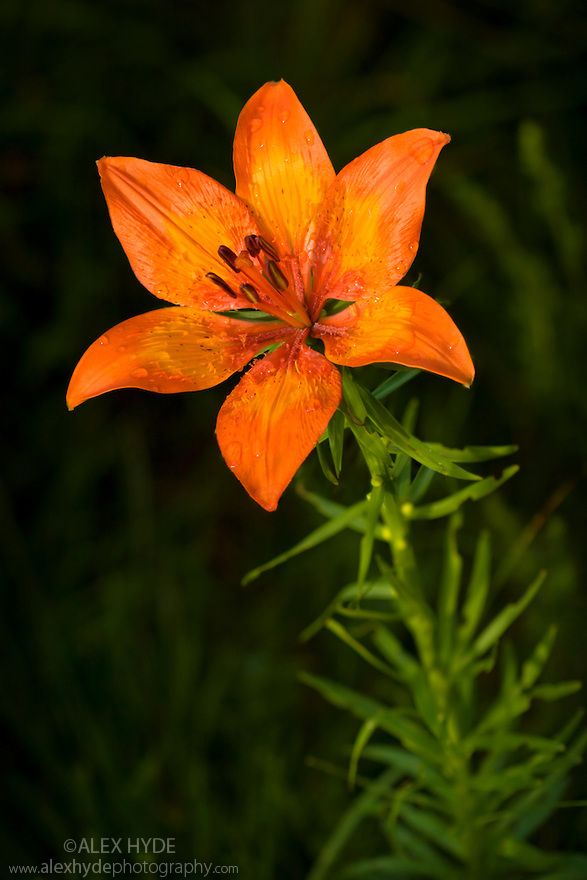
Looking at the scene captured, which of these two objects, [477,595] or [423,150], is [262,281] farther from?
[477,595]

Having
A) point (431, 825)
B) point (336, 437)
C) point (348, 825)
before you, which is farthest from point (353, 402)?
point (348, 825)

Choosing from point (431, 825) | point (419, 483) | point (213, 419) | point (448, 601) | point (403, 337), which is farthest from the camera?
point (213, 419)

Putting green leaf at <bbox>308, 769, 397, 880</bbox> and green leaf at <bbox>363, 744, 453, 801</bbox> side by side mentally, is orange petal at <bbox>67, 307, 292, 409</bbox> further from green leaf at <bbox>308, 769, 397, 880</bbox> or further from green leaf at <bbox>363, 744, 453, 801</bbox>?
green leaf at <bbox>308, 769, 397, 880</bbox>

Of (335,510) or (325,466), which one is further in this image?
(335,510)

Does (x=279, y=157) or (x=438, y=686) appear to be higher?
(x=279, y=157)

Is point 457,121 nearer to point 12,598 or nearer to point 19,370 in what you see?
point 19,370

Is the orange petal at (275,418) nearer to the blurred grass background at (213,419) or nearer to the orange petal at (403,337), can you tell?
the orange petal at (403,337)
